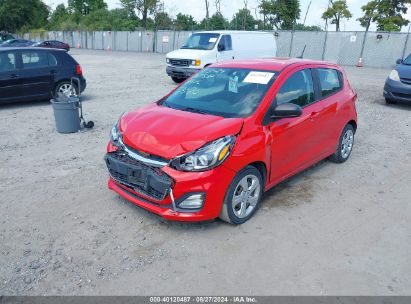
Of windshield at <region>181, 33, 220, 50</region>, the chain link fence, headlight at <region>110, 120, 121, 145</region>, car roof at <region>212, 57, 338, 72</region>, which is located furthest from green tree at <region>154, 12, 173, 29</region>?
headlight at <region>110, 120, 121, 145</region>

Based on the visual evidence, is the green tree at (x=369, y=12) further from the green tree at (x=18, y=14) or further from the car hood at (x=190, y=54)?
the green tree at (x=18, y=14)

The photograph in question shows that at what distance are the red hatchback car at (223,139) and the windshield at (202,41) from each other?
952 centimetres

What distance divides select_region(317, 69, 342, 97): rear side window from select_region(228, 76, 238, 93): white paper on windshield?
4.30ft

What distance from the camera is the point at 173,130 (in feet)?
12.4

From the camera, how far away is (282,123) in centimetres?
428

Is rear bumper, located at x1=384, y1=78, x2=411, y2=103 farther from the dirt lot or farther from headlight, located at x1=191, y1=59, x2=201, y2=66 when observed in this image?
headlight, located at x1=191, y1=59, x2=201, y2=66

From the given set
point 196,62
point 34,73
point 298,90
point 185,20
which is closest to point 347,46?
point 196,62

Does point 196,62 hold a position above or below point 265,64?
below

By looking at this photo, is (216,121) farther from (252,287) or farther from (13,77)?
(13,77)

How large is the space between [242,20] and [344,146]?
5185cm

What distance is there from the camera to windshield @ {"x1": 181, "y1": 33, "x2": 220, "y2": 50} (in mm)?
14239

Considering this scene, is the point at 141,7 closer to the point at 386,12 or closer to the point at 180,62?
the point at 386,12

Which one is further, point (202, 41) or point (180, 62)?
point (202, 41)

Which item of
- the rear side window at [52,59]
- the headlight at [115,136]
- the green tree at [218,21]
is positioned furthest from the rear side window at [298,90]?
the green tree at [218,21]
